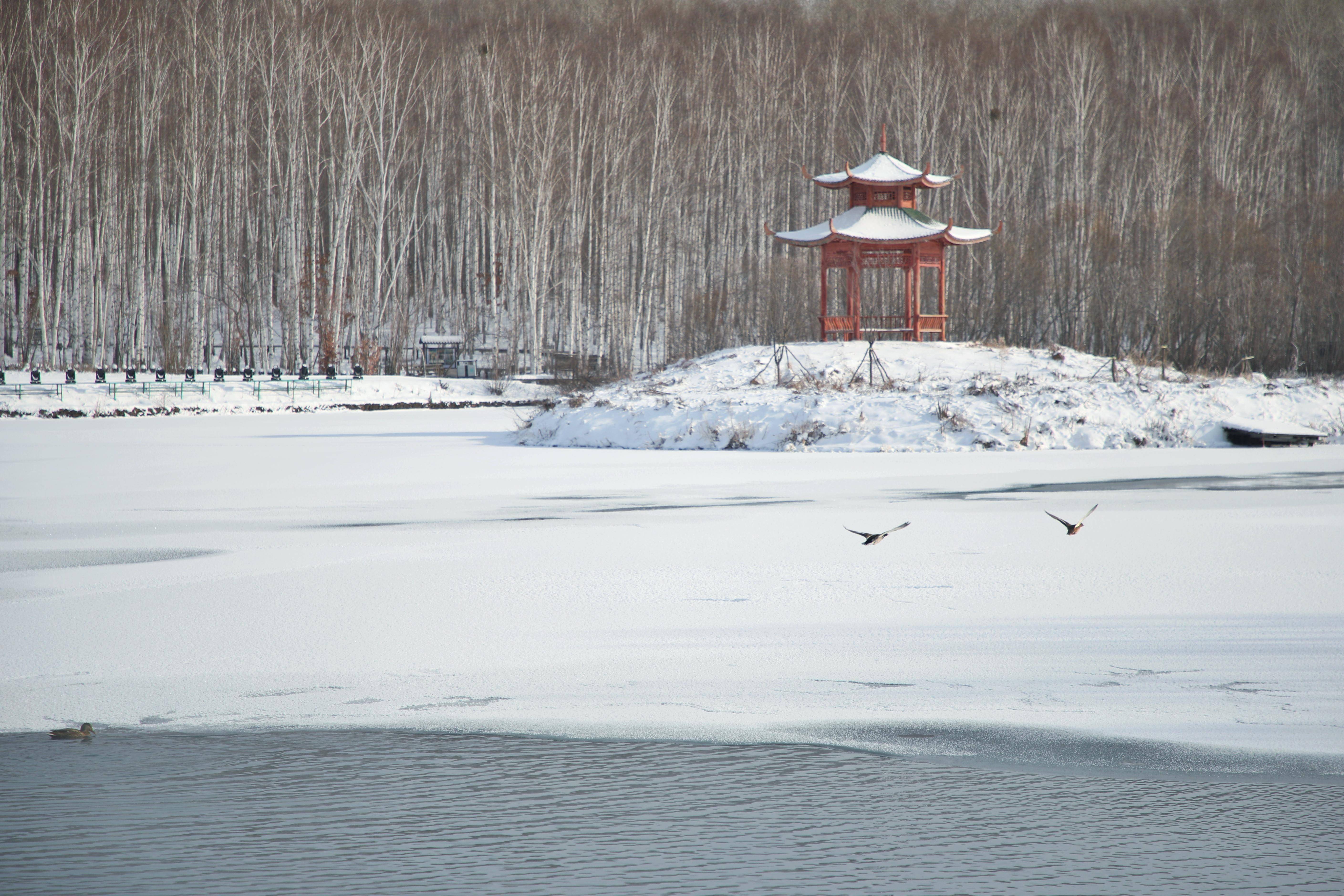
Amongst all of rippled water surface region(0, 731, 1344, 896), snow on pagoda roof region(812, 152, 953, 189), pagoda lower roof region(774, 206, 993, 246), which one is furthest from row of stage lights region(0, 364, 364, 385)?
rippled water surface region(0, 731, 1344, 896)

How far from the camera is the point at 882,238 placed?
33.2 meters

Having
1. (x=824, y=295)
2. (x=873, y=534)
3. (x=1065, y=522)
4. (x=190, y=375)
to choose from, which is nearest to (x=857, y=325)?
(x=824, y=295)

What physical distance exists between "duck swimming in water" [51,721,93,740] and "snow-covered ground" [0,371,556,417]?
29.4 metres

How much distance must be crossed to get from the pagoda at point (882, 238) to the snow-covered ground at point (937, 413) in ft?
22.3

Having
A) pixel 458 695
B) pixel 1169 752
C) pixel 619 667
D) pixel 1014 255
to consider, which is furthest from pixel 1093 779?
pixel 1014 255

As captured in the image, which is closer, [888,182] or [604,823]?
[604,823]

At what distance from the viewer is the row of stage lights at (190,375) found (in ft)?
112

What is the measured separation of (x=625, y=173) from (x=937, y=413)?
35.5m

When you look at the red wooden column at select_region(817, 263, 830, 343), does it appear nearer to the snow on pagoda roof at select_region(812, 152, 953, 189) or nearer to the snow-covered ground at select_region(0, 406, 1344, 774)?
the snow on pagoda roof at select_region(812, 152, 953, 189)

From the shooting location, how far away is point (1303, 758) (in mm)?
4723

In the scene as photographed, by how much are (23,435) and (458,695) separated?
74.1 ft

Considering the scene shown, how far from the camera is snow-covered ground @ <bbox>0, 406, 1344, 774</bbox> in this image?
5.35 m

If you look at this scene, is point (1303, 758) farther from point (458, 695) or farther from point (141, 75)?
point (141, 75)

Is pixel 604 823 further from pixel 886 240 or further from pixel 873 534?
pixel 886 240
